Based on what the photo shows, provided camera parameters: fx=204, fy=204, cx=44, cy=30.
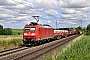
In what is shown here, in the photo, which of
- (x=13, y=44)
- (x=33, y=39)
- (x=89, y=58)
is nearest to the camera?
(x=89, y=58)

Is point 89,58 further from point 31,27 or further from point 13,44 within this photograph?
point 13,44

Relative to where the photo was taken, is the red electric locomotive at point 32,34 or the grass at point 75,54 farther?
the red electric locomotive at point 32,34

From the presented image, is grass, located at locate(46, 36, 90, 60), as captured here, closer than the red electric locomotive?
Yes

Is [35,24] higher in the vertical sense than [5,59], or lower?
higher

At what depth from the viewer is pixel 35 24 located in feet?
100

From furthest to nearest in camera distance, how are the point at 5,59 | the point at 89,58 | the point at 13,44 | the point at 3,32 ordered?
the point at 3,32 < the point at 13,44 < the point at 5,59 < the point at 89,58

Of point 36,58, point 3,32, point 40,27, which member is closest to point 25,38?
point 40,27

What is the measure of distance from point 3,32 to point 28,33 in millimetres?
72846

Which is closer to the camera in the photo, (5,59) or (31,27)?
(5,59)

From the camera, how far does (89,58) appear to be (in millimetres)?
10711

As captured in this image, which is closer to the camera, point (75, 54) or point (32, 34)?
point (75, 54)

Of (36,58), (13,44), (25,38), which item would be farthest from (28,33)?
(36,58)

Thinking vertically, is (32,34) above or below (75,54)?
above

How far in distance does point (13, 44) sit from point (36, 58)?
14746 mm
